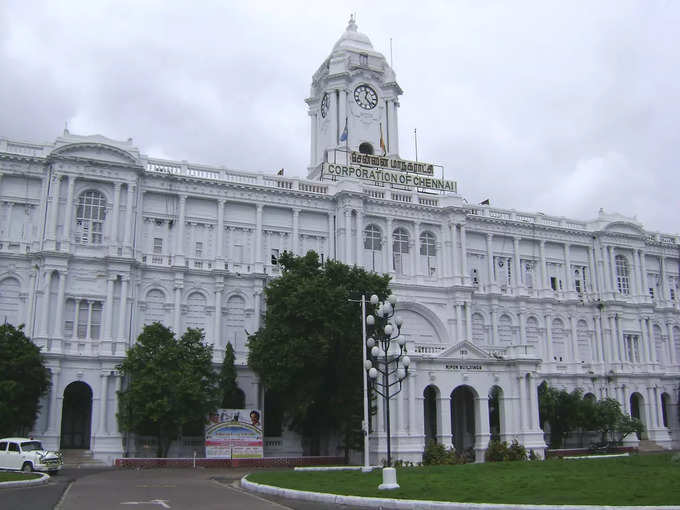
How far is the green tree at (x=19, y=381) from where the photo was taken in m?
42.8

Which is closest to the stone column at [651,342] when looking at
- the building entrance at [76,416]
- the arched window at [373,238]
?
the arched window at [373,238]

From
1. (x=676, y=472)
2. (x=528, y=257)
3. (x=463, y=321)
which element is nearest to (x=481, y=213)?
(x=528, y=257)

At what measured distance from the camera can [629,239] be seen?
7531cm

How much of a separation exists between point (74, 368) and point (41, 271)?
7414 mm

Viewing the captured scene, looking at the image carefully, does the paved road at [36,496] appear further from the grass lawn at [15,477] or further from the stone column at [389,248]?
A: the stone column at [389,248]

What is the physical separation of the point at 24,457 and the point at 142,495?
46.7ft

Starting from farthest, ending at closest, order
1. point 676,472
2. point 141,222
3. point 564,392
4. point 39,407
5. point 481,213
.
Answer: point 481,213, point 564,392, point 141,222, point 39,407, point 676,472

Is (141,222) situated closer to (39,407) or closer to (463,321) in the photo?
(39,407)

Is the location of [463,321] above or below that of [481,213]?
below

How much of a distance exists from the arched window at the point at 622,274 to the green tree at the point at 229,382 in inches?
1727

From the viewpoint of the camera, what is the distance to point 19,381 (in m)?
44.2

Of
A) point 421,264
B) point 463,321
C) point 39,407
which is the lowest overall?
point 39,407

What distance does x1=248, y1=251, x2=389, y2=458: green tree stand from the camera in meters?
45.7

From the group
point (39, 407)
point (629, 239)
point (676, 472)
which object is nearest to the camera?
point (676, 472)
